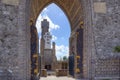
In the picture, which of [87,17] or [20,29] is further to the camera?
[87,17]

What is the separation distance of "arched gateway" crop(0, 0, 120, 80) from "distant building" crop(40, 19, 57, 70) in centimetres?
1532

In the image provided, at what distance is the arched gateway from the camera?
33.1 ft

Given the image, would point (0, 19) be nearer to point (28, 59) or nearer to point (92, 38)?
point (28, 59)

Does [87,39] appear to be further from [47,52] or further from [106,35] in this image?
[47,52]

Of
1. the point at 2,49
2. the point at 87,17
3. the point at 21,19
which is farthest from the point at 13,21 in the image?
the point at 87,17

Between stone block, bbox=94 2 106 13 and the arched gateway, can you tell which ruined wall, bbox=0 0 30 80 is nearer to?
the arched gateway

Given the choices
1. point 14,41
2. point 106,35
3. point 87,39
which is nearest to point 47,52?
point 87,39

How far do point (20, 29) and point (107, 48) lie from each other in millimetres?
3531

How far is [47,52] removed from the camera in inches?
1156

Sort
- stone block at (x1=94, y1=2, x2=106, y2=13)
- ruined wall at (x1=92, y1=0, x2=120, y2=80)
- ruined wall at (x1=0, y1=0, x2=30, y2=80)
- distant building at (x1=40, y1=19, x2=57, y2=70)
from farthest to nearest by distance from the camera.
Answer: distant building at (x1=40, y1=19, x2=57, y2=70) < stone block at (x1=94, y1=2, x2=106, y2=13) < ruined wall at (x1=92, y1=0, x2=120, y2=80) < ruined wall at (x1=0, y1=0, x2=30, y2=80)

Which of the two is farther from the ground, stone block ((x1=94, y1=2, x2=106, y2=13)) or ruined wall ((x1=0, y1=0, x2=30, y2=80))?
stone block ((x1=94, y1=2, x2=106, y2=13))

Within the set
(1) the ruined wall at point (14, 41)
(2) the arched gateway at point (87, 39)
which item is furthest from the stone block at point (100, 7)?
(1) the ruined wall at point (14, 41)

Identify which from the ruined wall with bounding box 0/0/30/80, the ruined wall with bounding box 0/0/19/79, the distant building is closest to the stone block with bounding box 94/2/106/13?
the ruined wall with bounding box 0/0/30/80

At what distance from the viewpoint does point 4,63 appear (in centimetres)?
1002
